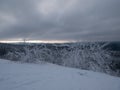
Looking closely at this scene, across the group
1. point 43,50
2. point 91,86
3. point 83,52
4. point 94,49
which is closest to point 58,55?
point 43,50

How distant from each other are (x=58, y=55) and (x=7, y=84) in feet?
22.2

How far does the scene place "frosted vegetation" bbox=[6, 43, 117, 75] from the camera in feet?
28.0

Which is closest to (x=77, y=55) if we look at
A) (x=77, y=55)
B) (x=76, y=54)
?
(x=77, y=55)

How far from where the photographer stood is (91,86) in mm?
2822

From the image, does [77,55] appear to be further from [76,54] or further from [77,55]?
[76,54]

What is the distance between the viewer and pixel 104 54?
29.1 ft

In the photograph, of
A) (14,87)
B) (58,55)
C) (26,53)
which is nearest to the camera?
(14,87)

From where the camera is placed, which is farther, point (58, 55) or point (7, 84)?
point (58, 55)

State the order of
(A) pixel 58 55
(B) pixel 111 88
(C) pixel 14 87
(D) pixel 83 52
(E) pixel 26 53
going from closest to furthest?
(C) pixel 14 87
(B) pixel 111 88
(E) pixel 26 53
(D) pixel 83 52
(A) pixel 58 55

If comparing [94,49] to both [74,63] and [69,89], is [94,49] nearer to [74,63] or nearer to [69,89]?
[74,63]

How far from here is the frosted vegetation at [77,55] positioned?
854 cm

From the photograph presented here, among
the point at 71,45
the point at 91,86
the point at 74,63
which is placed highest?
the point at 71,45

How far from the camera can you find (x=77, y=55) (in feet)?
28.3

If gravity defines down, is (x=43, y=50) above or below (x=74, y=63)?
above
